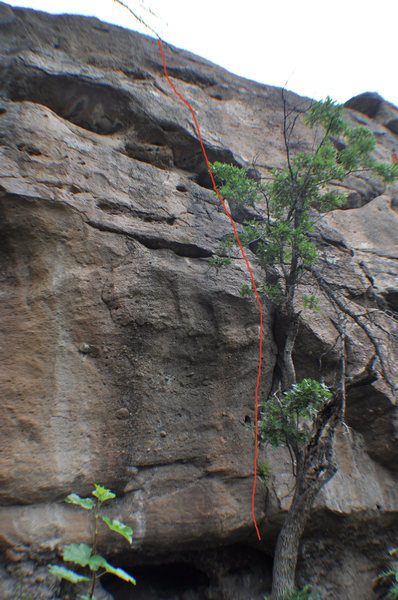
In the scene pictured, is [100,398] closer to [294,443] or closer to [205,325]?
[205,325]

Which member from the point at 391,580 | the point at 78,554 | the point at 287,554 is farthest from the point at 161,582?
the point at 391,580

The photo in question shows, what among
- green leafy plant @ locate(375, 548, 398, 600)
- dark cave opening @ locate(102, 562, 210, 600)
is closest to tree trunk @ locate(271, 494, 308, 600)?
dark cave opening @ locate(102, 562, 210, 600)

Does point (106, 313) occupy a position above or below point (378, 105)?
below

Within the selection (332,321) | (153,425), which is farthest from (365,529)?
(153,425)

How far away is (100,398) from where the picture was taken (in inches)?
160

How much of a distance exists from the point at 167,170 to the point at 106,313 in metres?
3.02

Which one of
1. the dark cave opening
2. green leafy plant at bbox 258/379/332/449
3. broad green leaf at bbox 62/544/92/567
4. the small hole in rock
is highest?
the small hole in rock

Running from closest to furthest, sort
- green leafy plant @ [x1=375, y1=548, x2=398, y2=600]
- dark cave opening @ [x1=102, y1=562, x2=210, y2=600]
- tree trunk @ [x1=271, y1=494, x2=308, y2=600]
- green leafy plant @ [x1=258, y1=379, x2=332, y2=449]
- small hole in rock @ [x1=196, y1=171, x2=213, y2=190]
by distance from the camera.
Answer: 1. tree trunk @ [x1=271, y1=494, x2=308, y2=600]
2. green leafy plant @ [x1=258, y1=379, x2=332, y2=449]
3. dark cave opening @ [x1=102, y1=562, x2=210, y2=600]
4. green leafy plant @ [x1=375, y1=548, x2=398, y2=600]
5. small hole in rock @ [x1=196, y1=171, x2=213, y2=190]

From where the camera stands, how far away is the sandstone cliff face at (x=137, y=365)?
12.4 feet

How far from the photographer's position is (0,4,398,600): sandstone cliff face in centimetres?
378

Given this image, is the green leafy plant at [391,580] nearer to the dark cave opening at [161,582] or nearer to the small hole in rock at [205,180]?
the dark cave opening at [161,582]

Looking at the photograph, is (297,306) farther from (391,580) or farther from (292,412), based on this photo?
(391,580)

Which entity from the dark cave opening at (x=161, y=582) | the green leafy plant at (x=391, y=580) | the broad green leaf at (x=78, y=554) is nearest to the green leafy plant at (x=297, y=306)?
the dark cave opening at (x=161, y=582)

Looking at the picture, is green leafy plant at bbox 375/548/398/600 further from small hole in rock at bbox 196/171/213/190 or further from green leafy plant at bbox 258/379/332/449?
small hole in rock at bbox 196/171/213/190
